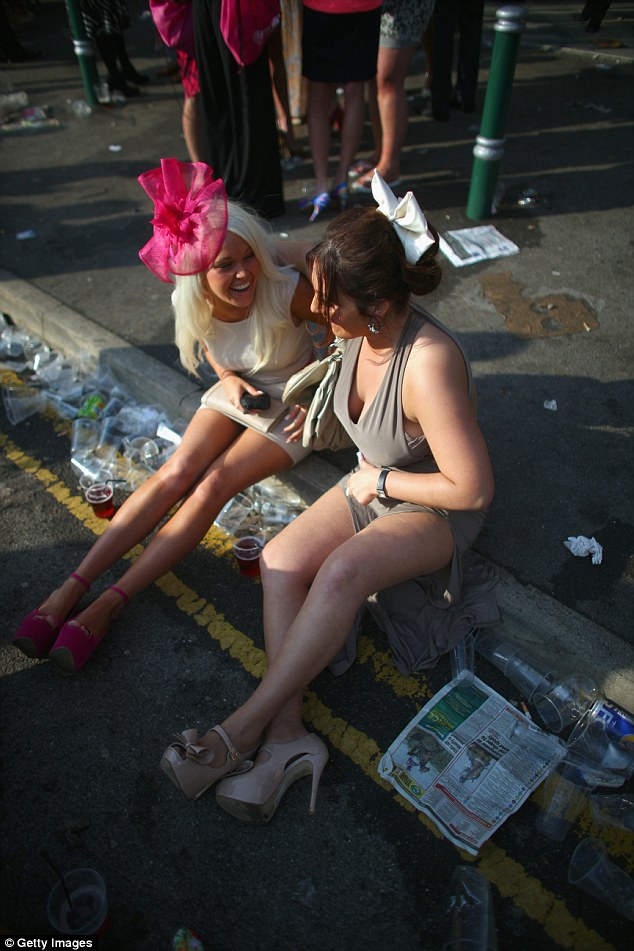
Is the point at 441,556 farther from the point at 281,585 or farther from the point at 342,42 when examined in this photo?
the point at 342,42

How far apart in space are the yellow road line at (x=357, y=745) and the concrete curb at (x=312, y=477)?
0.59 metres

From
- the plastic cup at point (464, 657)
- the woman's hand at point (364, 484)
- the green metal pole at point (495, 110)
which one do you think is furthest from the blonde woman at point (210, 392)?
the green metal pole at point (495, 110)

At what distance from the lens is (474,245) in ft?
16.1

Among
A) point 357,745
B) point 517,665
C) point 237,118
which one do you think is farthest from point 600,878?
point 237,118

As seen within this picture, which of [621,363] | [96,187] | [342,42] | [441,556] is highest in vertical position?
[342,42]

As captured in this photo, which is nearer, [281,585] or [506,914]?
[506,914]

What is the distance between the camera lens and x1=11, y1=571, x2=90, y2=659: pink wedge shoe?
2.75 m

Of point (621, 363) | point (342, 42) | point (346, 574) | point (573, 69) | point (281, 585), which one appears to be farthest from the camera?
point (573, 69)

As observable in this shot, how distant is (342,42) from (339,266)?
353 cm

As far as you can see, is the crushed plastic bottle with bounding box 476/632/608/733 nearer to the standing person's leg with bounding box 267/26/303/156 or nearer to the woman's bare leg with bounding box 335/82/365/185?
the woman's bare leg with bounding box 335/82/365/185

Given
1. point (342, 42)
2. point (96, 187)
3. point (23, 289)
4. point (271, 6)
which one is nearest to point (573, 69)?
point (342, 42)

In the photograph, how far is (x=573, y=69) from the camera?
793cm

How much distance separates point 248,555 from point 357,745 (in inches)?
38.9

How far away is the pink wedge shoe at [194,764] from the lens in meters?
2.30
